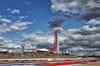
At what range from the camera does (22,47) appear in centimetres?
11294

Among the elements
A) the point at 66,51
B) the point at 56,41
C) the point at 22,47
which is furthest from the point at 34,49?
the point at 66,51

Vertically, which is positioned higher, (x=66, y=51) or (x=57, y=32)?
(x=57, y=32)

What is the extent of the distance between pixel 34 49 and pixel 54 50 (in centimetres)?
1830

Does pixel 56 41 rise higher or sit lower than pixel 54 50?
higher

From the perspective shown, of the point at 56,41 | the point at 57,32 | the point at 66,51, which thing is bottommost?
the point at 66,51

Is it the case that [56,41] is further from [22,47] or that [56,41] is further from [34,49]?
[22,47]

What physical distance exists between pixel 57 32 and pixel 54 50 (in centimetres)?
1652

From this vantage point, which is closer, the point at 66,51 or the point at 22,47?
the point at 22,47

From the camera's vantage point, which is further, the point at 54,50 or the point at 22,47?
the point at 54,50

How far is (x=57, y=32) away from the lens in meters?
119

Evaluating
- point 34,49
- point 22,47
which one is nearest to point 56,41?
point 34,49

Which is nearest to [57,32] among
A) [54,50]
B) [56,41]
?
[56,41]

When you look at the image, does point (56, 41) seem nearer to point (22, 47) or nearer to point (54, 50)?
point (54, 50)

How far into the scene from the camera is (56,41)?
4624 inches
